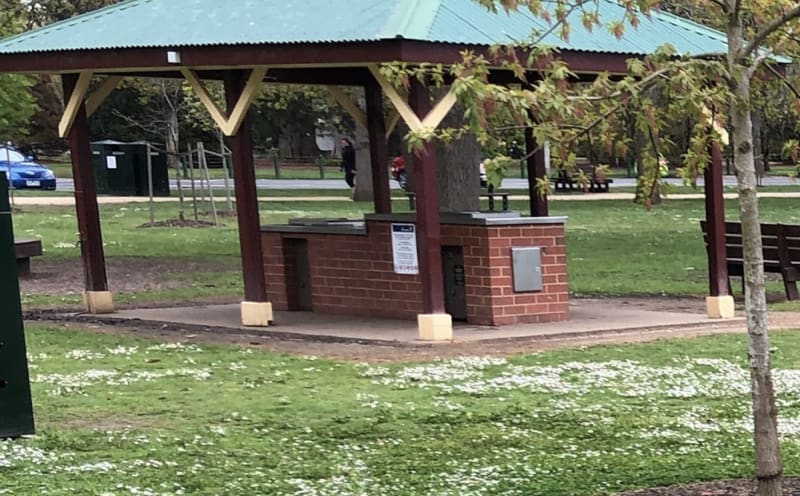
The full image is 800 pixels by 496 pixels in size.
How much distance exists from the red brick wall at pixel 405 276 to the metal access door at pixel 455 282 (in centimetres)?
10

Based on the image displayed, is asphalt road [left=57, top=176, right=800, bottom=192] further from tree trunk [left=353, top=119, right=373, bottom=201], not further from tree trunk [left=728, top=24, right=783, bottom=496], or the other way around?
tree trunk [left=728, top=24, right=783, bottom=496]

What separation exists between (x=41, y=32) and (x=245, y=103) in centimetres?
333

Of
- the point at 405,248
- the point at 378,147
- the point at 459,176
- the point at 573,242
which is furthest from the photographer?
the point at 573,242

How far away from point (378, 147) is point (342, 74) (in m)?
1.18

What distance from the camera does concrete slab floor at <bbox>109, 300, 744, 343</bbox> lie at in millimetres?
12469

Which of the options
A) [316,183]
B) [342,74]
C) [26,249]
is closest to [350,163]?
[316,183]

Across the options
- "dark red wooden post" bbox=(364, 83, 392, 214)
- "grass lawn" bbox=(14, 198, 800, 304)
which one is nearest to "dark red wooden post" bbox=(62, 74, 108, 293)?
"grass lawn" bbox=(14, 198, 800, 304)

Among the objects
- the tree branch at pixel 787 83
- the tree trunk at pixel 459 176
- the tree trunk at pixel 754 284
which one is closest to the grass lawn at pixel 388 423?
the tree trunk at pixel 754 284

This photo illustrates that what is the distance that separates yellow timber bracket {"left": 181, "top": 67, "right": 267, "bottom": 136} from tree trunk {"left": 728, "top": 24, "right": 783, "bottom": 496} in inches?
303

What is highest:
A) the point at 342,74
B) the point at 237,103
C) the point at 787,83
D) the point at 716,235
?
the point at 342,74

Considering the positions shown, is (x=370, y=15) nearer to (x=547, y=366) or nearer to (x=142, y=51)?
(x=142, y=51)

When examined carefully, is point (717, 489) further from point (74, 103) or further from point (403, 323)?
point (74, 103)

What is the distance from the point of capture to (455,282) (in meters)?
13.5

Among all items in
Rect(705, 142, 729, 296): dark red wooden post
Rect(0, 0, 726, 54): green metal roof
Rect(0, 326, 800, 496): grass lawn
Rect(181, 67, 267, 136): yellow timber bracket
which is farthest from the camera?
Rect(705, 142, 729, 296): dark red wooden post
